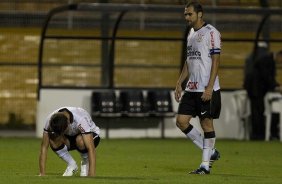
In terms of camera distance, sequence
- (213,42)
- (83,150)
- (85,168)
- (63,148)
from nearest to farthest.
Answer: (83,150) < (63,148) < (85,168) < (213,42)

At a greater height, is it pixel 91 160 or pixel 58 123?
pixel 58 123

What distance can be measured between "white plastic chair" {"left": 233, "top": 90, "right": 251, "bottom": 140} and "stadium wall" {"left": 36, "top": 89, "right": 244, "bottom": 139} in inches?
2.4

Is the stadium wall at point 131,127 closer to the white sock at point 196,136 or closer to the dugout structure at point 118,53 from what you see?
the dugout structure at point 118,53

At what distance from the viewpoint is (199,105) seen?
1485 cm

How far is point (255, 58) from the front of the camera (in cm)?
2681

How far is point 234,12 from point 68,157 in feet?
40.5

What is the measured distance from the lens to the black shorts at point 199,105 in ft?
48.4

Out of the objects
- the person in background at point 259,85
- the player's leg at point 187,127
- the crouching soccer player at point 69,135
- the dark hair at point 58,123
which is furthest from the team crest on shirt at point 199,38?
the person in background at point 259,85

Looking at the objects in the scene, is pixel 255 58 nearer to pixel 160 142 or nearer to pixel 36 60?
pixel 160 142

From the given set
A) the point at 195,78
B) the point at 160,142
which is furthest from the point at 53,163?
the point at 160,142

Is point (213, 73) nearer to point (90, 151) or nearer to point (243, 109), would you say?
point (90, 151)

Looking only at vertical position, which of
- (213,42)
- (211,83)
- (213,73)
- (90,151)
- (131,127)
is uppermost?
(213,42)

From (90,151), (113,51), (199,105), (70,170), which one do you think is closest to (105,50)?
(113,51)

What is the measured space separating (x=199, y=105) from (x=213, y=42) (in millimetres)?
869
